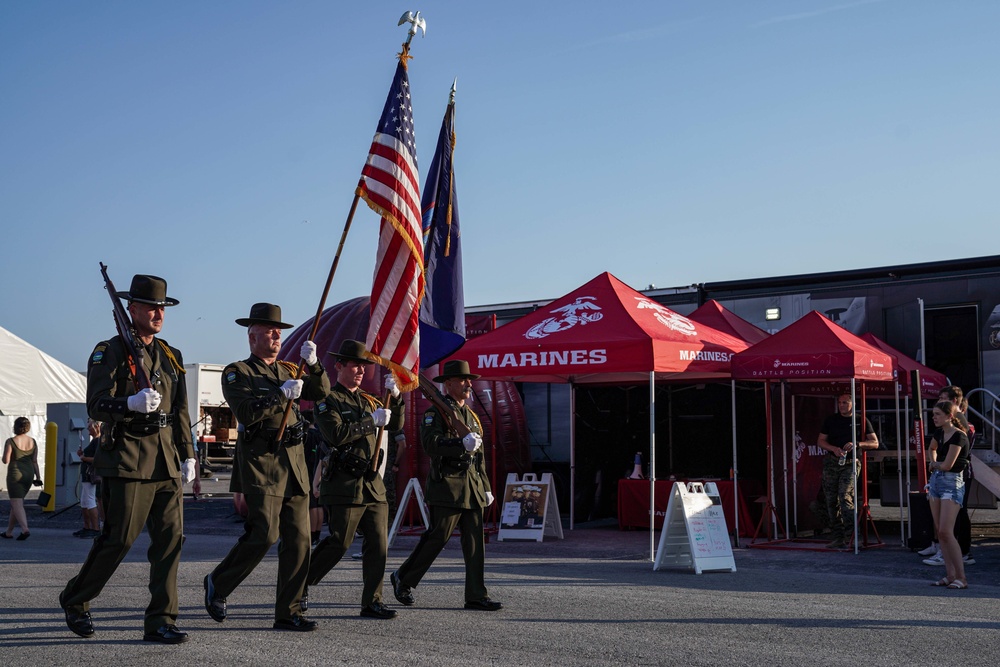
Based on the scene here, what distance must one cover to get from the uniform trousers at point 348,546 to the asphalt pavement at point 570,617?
278 millimetres

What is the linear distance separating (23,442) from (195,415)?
21.9m

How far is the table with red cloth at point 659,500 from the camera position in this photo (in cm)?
1421

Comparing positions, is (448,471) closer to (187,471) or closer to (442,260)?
(187,471)

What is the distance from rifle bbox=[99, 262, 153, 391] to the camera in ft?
21.1

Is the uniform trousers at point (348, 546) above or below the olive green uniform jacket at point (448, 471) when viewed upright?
below

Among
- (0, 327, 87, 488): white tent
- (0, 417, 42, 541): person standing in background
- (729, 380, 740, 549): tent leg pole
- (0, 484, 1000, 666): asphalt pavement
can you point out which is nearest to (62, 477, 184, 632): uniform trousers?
(0, 484, 1000, 666): asphalt pavement

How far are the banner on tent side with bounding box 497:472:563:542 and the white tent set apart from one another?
58.6 feet

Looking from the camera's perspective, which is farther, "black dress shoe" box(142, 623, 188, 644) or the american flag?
the american flag

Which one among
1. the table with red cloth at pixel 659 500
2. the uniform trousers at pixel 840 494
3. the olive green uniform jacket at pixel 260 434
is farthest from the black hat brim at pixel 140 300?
the table with red cloth at pixel 659 500

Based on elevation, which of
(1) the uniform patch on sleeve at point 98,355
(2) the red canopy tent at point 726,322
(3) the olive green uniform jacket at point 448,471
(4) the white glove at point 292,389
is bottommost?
(3) the olive green uniform jacket at point 448,471

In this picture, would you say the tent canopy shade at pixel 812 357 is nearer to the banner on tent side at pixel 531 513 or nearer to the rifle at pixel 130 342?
the banner on tent side at pixel 531 513

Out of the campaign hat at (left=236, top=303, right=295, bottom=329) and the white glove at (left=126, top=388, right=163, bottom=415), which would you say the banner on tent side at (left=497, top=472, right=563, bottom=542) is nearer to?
the campaign hat at (left=236, top=303, right=295, bottom=329)

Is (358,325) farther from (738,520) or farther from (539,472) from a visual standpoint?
(738,520)

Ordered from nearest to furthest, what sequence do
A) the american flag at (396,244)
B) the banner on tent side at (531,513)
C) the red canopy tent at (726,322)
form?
1. the american flag at (396,244)
2. the banner on tent side at (531,513)
3. the red canopy tent at (726,322)
